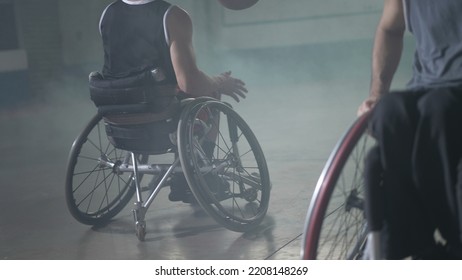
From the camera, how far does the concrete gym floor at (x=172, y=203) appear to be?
343cm

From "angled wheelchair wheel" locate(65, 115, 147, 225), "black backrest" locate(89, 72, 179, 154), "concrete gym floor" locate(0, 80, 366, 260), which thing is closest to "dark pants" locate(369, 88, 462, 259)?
"concrete gym floor" locate(0, 80, 366, 260)

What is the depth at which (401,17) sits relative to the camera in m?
2.50

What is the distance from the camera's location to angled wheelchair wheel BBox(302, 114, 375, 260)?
2184 mm

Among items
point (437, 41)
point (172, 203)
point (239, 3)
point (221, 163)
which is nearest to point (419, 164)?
point (437, 41)

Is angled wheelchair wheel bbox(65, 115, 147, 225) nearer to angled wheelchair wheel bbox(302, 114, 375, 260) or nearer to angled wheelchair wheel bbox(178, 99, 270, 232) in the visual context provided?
angled wheelchair wheel bbox(178, 99, 270, 232)

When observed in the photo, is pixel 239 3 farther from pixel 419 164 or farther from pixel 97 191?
pixel 419 164

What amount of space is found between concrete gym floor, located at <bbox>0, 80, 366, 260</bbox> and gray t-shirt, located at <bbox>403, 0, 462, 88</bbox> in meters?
1.04

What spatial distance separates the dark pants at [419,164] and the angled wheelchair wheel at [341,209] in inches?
3.1

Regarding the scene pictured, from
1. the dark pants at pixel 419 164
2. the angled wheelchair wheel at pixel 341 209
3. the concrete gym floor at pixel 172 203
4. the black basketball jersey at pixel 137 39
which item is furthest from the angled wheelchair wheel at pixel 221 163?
the dark pants at pixel 419 164

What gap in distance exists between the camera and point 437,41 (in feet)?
7.66

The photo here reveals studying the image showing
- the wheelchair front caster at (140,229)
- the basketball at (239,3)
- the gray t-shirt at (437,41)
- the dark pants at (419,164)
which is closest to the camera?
the dark pants at (419,164)

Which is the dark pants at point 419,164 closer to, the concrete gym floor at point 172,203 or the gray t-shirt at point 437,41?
the gray t-shirt at point 437,41

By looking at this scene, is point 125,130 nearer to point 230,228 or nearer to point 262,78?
point 230,228

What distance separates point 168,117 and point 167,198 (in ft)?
2.54
